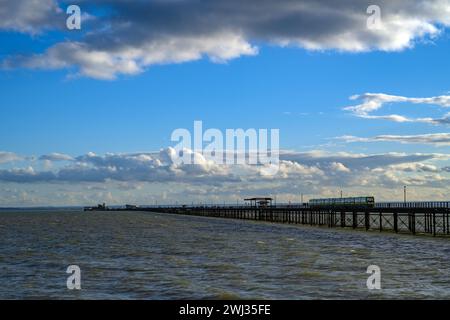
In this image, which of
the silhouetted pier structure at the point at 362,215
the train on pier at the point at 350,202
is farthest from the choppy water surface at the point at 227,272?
the train on pier at the point at 350,202

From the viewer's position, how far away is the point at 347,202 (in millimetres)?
117875

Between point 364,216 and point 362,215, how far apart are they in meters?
3.01

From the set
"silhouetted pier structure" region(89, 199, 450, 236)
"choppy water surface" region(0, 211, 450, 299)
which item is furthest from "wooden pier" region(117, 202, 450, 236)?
"choppy water surface" region(0, 211, 450, 299)

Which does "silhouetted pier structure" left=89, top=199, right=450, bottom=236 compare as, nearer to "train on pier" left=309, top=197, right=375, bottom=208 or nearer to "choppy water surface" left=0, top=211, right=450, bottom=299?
"train on pier" left=309, top=197, right=375, bottom=208

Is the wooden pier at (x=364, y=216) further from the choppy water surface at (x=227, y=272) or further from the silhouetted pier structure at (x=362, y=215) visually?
the choppy water surface at (x=227, y=272)

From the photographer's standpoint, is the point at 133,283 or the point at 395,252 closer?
the point at 133,283

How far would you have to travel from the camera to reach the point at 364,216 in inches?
5714

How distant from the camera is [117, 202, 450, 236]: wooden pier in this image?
221 feet

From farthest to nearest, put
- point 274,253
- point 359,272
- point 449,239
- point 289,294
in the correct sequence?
1. point 449,239
2. point 274,253
3. point 359,272
4. point 289,294

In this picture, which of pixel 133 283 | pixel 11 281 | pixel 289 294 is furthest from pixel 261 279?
pixel 11 281

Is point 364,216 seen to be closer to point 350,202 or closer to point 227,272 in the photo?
point 350,202

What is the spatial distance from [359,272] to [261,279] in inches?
244
